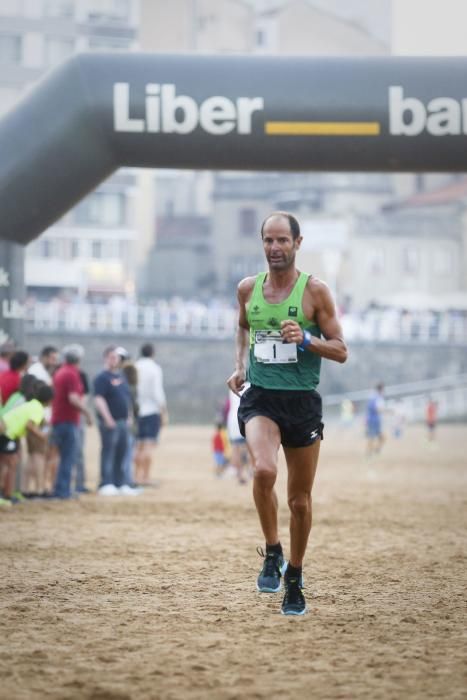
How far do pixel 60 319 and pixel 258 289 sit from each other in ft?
154

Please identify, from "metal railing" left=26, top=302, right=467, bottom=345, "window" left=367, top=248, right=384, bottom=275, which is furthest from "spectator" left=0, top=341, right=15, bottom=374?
"window" left=367, top=248, right=384, bottom=275

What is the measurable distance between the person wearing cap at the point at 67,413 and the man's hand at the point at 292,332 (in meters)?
8.21

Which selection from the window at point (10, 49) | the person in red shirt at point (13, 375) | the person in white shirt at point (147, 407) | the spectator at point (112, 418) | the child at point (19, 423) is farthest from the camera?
the window at point (10, 49)

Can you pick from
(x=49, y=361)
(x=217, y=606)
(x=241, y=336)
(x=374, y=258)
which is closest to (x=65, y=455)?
(x=49, y=361)

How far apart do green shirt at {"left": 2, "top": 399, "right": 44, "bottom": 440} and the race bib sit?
635cm

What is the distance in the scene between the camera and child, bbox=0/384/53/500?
12.9 m

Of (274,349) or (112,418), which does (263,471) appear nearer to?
(274,349)

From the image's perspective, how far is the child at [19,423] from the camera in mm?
12914

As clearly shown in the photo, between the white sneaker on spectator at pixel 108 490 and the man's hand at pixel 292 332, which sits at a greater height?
the man's hand at pixel 292 332

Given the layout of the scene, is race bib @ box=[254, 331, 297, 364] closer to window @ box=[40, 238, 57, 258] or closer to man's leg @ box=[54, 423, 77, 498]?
man's leg @ box=[54, 423, 77, 498]

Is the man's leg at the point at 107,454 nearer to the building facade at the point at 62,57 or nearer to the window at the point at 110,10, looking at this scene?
the building facade at the point at 62,57

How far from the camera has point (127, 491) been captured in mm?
15672

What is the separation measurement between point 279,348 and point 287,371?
5.4 inches

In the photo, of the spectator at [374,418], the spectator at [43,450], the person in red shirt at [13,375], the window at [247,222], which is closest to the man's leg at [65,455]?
the spectator at [43,450]
